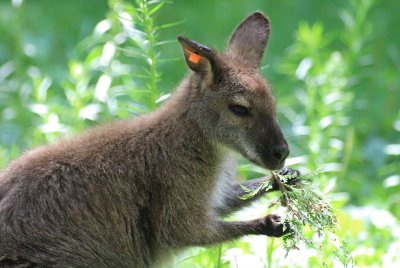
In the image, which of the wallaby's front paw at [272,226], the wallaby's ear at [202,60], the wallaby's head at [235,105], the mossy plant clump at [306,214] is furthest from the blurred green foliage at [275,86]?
the wallaby's ear at [202,60]

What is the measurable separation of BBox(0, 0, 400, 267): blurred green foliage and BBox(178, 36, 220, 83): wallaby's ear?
586 millimetres

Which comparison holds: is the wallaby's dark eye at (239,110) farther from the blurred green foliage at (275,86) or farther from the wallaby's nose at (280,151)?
the blurred green foliage at (275,86)

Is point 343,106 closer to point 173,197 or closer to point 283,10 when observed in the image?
point 173,197

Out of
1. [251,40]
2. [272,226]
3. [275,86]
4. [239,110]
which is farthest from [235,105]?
[275,86]

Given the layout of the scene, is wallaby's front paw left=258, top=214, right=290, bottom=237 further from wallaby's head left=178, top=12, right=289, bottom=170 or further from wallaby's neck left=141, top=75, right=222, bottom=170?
wallaby's neck left=141, top=75, right=222, bottom=170

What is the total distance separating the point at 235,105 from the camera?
231 inches

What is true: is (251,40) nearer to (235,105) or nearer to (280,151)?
(235,105)

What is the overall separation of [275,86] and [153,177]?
300 centimetres

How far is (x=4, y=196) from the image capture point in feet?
18.8

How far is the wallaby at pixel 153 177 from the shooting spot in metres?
5.68

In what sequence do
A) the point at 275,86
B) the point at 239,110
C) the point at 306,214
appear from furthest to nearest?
the point at 275,86 < the point at 239,110 < the point at 306,214

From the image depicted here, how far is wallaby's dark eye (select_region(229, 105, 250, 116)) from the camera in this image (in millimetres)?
5848

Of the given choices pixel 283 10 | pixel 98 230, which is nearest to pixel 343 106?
pixel 98 230

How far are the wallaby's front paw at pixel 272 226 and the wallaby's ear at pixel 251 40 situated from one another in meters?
0.92
